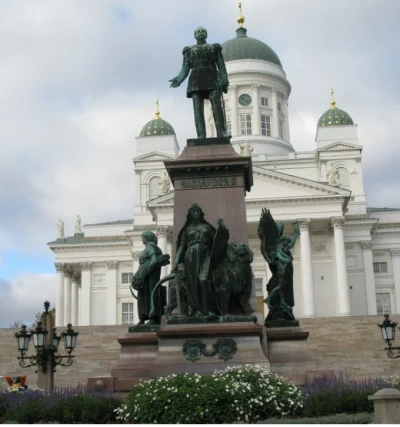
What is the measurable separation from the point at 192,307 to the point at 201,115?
4284 mm

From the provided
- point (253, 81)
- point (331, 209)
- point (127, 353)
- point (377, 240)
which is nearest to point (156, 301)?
point (127, 353)

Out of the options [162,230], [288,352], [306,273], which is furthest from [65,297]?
[288,352]

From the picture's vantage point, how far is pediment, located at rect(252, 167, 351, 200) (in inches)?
2346

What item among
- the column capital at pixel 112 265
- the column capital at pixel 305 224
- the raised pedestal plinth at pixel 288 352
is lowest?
the raised pedestal plinth at pixel 288 352

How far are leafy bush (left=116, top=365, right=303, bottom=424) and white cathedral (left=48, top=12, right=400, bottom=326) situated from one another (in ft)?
140

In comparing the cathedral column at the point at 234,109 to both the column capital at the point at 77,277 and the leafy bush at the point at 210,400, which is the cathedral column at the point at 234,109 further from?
the leafy bush at the point at 210,400

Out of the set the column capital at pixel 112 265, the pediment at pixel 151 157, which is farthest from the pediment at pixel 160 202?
the pediment at pixel 151 157

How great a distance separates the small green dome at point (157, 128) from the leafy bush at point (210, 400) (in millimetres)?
66403

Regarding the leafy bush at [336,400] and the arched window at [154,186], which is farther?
the arched window at [154,186]

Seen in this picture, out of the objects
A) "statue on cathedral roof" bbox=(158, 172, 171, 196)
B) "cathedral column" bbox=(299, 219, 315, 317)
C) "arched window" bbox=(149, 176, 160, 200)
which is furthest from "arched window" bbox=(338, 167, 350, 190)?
"arched window" bbox=(149, 176, 160, 200)

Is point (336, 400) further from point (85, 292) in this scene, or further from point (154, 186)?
point (154, 186)

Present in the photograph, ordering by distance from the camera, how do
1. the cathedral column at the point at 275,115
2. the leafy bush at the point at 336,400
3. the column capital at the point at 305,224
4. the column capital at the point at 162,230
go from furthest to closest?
the cathedral column at the point at 275,115
the column capital at the point at 162,230
the column capital at the point at 305,224
the leafy bush at the point at 336,400

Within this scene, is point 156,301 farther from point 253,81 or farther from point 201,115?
point 253,81

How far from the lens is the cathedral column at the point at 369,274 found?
6222 centimetres
